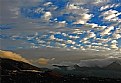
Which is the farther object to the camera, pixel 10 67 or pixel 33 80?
pixel 10 67

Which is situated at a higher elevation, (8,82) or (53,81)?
(8,82)

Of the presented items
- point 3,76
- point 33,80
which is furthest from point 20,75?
point 3,76

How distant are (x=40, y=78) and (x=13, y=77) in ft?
86.0

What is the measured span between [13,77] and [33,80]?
18.3 m

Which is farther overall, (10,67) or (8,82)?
(10,67)

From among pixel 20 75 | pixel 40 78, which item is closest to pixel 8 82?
pixel 20 75

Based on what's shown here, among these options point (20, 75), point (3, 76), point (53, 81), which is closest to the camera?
point (3, 76)

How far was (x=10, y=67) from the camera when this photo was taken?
169m

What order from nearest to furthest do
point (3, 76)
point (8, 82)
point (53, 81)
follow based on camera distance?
point (8, 82) < point (3, 76) < point (53, 81)

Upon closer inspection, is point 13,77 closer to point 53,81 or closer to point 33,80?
point 33,80

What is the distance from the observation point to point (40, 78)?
158 meters

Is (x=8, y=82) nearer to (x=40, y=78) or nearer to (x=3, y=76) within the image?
(x=3, y=76)

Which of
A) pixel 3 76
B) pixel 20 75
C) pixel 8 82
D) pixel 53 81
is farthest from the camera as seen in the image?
pixel 53 81

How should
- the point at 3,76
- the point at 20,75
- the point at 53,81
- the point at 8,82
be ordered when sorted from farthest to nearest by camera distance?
1. the point at 53,81
2. the point at 20,75
3. the point at 3,76
4. the point at 8,82
